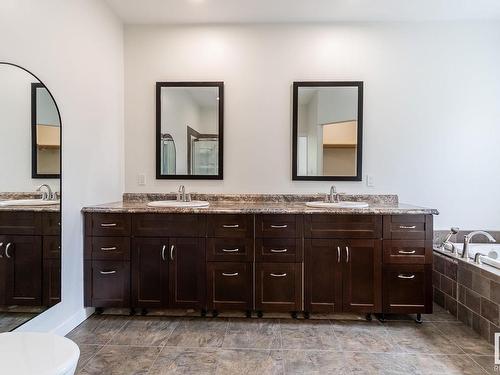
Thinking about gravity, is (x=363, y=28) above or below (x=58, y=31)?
above

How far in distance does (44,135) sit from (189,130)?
131 centimetres

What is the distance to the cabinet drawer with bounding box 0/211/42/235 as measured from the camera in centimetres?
168

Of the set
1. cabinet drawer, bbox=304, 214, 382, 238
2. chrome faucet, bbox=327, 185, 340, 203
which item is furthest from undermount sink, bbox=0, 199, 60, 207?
chrome faucet, bbox=327, 185, 340, 203

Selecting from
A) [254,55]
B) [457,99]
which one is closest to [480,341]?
[457,99]

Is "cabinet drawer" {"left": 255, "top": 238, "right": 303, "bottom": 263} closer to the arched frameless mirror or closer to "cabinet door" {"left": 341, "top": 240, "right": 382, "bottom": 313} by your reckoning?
"cabinet door" {"left": 341, "top": 240, "right": 382, "bottom": 313}

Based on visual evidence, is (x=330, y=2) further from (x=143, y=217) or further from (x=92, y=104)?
(x=143, y=217)

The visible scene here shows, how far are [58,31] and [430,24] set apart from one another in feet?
10.7

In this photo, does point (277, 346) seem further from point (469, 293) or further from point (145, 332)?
point (469, 293)

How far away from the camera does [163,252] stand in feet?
8.13

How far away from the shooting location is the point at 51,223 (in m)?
2.06

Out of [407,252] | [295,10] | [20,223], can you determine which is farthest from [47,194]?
[407,252]

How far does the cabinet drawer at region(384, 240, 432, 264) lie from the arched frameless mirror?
2449mm

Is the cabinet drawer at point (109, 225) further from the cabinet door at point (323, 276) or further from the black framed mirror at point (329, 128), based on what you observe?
the black framed mirror at point (329, 128)

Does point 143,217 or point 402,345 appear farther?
point 143,217
